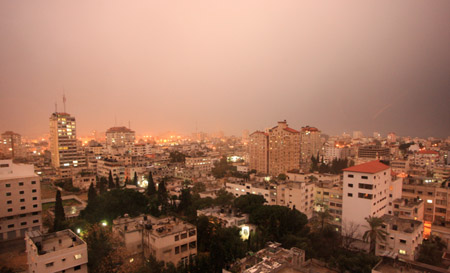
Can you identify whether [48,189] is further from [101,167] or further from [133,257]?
[133,257]

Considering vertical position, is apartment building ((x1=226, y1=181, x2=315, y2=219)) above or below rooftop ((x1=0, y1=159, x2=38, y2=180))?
below

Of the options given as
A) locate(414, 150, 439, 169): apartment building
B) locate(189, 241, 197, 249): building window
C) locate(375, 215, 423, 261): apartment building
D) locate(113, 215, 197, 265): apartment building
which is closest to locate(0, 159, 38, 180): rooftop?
locate(113, 215, 197, 265): apartment building

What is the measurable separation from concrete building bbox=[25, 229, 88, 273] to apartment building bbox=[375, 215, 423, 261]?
32.7 feet

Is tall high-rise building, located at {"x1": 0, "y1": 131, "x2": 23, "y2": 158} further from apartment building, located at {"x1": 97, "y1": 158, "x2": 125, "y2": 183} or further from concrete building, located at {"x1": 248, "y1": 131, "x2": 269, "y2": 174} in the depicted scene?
concrete building, located at {"x1": 248, "y1": 131, "x2": 269, "y2": 174}

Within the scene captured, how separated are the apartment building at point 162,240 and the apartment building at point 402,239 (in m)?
6.86

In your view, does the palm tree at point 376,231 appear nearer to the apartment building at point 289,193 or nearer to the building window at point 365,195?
the building window at point 365,195

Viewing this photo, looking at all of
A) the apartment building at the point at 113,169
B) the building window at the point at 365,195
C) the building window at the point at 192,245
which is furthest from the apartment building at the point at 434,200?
the apartment building at the point at 113,169

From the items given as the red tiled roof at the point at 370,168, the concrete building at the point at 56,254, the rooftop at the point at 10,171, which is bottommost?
the concrete building at the point at 56,254

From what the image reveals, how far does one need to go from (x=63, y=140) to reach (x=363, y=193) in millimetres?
28998

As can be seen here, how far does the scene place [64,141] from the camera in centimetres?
2909

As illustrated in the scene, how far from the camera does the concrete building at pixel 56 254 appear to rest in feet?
24.1

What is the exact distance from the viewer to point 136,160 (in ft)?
91.8

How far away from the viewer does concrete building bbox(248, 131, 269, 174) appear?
2911cm

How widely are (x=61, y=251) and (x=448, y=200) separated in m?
15.9
